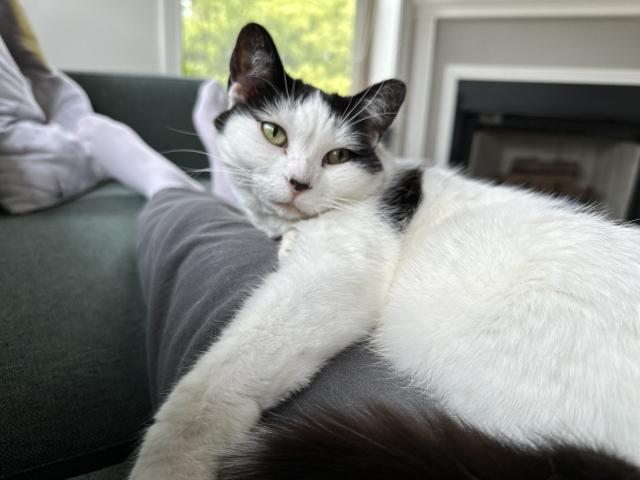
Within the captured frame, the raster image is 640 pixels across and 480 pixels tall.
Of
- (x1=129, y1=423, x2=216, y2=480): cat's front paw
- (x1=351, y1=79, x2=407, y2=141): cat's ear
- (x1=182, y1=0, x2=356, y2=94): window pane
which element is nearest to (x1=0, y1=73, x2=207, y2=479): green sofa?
(x1=129, y1=423, x2=216, y2=480): cat's front paw

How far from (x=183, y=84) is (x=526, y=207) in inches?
64.8

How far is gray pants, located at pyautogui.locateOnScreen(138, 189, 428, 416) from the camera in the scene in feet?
1.52

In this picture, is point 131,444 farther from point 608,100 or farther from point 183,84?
point 608,100

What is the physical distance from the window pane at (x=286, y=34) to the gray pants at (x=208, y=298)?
1.54m

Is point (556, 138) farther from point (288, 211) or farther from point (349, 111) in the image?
point (288, 211)

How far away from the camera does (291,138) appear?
2.37 ft

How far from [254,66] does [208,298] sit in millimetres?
450

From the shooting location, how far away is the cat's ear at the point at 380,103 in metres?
0.77

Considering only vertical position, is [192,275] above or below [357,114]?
below

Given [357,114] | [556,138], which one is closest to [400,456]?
[357,114]

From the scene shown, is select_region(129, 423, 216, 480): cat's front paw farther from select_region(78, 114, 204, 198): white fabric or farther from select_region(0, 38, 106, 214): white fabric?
select_region(78, 114, 204, 198): white fabric

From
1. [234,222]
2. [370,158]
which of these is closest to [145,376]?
[234,222]

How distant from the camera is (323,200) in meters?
0.71

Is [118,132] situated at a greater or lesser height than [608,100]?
lesser
